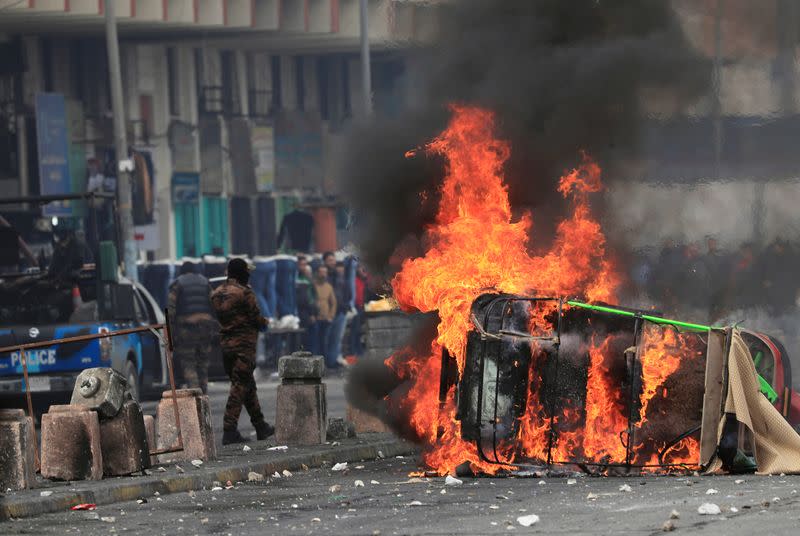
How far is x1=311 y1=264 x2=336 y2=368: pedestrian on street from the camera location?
101 feet

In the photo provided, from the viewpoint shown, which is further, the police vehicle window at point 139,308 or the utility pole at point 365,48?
the utility pole at point 365,48

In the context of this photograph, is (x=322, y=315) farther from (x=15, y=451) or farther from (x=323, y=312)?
(x=15, y=451)

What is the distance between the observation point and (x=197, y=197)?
1729 inches

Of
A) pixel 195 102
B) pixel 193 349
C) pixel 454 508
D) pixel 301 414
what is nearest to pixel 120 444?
pixel 301 414

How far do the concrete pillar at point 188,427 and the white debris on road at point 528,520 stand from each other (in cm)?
468

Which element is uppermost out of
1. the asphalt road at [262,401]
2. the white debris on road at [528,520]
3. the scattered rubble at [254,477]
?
the white debris on road at [528,520]

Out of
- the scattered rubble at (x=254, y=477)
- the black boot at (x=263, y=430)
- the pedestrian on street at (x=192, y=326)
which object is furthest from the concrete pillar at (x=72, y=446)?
the pedestrian on street at (x=192, y=326)

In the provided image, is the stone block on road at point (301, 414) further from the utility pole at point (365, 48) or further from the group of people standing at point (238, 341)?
the utility pole at point (365, 48)

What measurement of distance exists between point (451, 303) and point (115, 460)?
251 centimetres

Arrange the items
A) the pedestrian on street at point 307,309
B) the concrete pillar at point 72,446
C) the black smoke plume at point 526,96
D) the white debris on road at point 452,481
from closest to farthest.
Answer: the white debris on road at point 452,481 < the concrete pillar at point 72,446 < the black smoke plume at point 526,96 < the pedestrian on street at point 307,309

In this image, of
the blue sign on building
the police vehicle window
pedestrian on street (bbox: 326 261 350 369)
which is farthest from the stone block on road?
the blue sign on building

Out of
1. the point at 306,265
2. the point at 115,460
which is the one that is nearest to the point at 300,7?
the point at 306,265

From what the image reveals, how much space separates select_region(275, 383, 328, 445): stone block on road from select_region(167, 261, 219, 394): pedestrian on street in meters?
6.47

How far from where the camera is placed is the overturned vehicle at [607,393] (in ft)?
42.3
